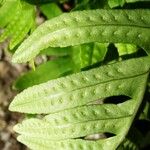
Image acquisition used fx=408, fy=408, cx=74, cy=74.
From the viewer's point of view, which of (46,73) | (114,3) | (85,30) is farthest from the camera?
(46,73)

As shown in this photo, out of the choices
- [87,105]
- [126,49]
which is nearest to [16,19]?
[126,49]

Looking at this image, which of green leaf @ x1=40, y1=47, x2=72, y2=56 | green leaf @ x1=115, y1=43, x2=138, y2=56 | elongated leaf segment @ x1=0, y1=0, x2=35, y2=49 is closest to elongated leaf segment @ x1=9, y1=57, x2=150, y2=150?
green leaf @ x1=115, y1=43, x2=138, y2=56

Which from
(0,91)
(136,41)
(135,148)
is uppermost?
(136,41)

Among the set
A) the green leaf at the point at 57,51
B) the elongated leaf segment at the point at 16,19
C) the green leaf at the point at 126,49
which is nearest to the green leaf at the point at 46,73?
the green leaf at the point at 57,51

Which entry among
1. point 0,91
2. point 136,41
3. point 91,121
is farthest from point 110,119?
point 0,91

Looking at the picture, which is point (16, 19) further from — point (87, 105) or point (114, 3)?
point (87, 105)

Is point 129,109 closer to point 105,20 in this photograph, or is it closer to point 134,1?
point 105,20

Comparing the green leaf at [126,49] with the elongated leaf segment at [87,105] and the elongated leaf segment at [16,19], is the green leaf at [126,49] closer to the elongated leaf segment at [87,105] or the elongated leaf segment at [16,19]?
the elongated leaf segment at [87,105]
